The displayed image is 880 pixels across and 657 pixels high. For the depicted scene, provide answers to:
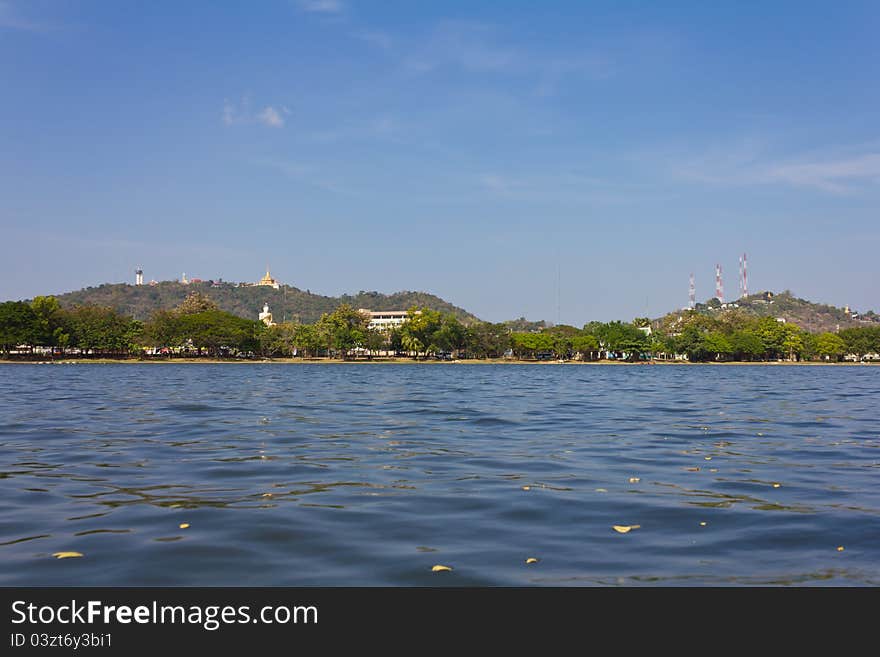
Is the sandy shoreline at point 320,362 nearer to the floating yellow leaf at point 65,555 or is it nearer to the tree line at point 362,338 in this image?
the tree line at point 362,338

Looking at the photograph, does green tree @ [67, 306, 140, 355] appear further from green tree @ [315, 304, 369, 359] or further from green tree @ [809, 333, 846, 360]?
green tree @ [809, 333, 846, 360]

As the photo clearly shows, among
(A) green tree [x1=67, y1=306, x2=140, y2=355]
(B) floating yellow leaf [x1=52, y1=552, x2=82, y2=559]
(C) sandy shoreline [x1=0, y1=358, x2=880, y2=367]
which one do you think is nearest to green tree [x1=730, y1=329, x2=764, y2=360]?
(C) sandy shoreline [x1=0, y1=358, x2=880, y2=367]

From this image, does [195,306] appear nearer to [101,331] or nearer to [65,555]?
[101,331]

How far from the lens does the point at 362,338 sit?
162 m

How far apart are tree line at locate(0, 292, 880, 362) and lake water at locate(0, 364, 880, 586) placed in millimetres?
123944

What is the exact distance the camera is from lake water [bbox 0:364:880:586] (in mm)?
7262

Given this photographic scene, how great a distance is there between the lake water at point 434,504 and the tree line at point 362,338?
407 feet

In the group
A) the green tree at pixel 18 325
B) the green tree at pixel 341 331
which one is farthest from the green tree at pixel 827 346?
the green tree at pixel 18 325

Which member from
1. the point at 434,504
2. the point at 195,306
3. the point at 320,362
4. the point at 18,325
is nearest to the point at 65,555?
the point at 434,504

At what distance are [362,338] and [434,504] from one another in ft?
502

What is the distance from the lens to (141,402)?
31.8m

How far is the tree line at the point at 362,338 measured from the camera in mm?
133250
